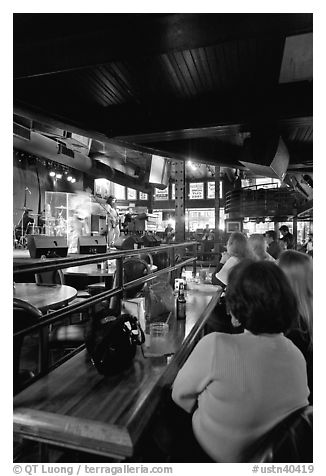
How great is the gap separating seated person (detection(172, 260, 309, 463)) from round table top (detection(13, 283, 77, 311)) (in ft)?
5.66

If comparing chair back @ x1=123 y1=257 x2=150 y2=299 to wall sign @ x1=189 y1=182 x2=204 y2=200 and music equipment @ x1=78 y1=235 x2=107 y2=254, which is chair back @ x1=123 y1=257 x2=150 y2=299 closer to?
music equipment @ x1=78 y1=235 x2=107 y2=254

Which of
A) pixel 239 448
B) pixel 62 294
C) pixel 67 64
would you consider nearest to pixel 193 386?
pixel 239 448

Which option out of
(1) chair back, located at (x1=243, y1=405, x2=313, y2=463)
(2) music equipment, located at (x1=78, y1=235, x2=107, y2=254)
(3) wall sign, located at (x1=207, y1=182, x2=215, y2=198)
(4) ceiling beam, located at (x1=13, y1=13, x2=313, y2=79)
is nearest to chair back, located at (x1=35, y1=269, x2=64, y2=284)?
(2) music equipment, located at (x1=78, y1=235, x2=107, y2=254)

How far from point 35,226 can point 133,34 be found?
28.6ft

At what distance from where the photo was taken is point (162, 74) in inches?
80.2

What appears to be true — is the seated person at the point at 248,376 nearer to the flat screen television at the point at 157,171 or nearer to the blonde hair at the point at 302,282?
the blonde hair at the point at 302,282

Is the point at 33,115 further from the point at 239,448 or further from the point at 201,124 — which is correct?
the point at 239,448

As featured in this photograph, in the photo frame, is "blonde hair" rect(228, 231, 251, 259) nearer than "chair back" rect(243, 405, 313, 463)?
No

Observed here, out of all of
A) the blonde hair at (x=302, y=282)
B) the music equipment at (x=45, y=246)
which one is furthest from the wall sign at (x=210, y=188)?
the blonde hair at (x=302, y=282)

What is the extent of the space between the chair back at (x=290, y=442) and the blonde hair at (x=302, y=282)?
91 cm

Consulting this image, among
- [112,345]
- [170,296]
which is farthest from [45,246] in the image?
[112,345]

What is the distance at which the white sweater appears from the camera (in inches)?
38.5

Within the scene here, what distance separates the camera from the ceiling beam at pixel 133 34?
1.29m

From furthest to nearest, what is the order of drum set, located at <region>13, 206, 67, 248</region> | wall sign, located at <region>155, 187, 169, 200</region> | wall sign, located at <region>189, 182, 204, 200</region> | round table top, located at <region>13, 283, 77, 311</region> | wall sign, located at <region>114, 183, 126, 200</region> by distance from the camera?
wall sign, located at <region>114, 183, 126, 200</region>, wall sign, located at <region>155, 187, 169, 200</region>, wall sign, located at <region>189, 182, 204, 200</region>, drum set, located at <region>13, 206, 67, 248</region>, round table top, located at <region>13, 283, 77, 311</region>
